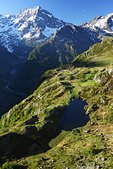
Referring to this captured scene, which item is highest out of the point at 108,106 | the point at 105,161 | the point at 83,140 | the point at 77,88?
the point at 77,88

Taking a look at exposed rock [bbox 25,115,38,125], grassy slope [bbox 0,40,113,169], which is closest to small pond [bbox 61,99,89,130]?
grassy slope [bbox 0,40,113,169]

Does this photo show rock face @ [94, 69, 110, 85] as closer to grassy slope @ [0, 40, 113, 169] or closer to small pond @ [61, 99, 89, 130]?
grassy slope @ [0, 40, 113, 169]

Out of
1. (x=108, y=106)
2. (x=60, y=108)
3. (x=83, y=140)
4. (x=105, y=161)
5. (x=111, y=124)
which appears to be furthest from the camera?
(x=60, y=108)

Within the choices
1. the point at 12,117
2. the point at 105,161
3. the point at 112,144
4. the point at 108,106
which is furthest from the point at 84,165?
the point at 12,117

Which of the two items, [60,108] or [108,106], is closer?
[108,106]

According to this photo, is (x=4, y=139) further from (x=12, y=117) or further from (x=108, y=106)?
(x=12, y=117)

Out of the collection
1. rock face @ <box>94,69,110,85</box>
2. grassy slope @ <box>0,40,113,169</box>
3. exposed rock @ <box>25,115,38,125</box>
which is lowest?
grassy slope @ <box>0,40,113,169</box>

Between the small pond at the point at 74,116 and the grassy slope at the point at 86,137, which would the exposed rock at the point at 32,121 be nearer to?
the grassy slope at the point at 86,137

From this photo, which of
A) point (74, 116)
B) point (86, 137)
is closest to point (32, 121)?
point (74, 116)

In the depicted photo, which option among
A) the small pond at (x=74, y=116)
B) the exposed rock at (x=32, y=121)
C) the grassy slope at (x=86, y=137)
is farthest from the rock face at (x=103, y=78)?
the exposed rock at (x=32, y=121)
